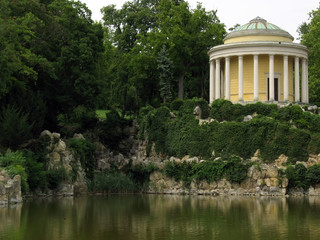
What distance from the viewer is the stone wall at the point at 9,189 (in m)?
27.7

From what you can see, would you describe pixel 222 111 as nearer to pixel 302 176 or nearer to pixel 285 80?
pixel 285 80

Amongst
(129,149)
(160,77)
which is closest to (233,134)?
(129,149)

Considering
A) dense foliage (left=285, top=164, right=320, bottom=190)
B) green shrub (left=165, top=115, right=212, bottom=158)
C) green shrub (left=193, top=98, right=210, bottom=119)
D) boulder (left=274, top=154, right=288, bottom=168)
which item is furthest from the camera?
green shrub (left=193, top=98, right=210, bottom=119)

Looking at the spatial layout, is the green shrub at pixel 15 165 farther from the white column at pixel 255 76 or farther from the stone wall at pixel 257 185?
the white column at pixel 255 76

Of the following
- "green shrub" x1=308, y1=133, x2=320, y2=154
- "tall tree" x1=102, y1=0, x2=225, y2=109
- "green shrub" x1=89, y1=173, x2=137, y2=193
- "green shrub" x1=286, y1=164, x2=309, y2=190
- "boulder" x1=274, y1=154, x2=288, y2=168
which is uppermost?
"tall tree" x1=102, y1=0, x2=225, y2=109

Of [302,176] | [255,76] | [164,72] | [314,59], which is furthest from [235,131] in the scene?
[314,59]

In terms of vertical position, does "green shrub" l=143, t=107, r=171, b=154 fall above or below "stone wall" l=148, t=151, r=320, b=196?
above

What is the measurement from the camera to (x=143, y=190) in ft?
128

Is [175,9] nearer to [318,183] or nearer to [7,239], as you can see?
[318,183]

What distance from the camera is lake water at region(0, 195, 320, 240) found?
55.4 feet

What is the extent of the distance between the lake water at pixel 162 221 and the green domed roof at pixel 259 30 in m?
21.7

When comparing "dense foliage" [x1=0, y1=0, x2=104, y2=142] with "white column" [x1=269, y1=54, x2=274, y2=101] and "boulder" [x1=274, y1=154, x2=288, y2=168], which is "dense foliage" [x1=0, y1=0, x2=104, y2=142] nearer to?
"white column" [x1=269, y1=54, x2=274, y2=101]

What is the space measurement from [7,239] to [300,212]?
13.1 m

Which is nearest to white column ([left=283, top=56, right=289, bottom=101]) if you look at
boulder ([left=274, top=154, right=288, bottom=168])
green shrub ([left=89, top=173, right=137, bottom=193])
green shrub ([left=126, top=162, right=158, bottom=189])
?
boulder ([left=274, top=154, right=288, bottom=168])
